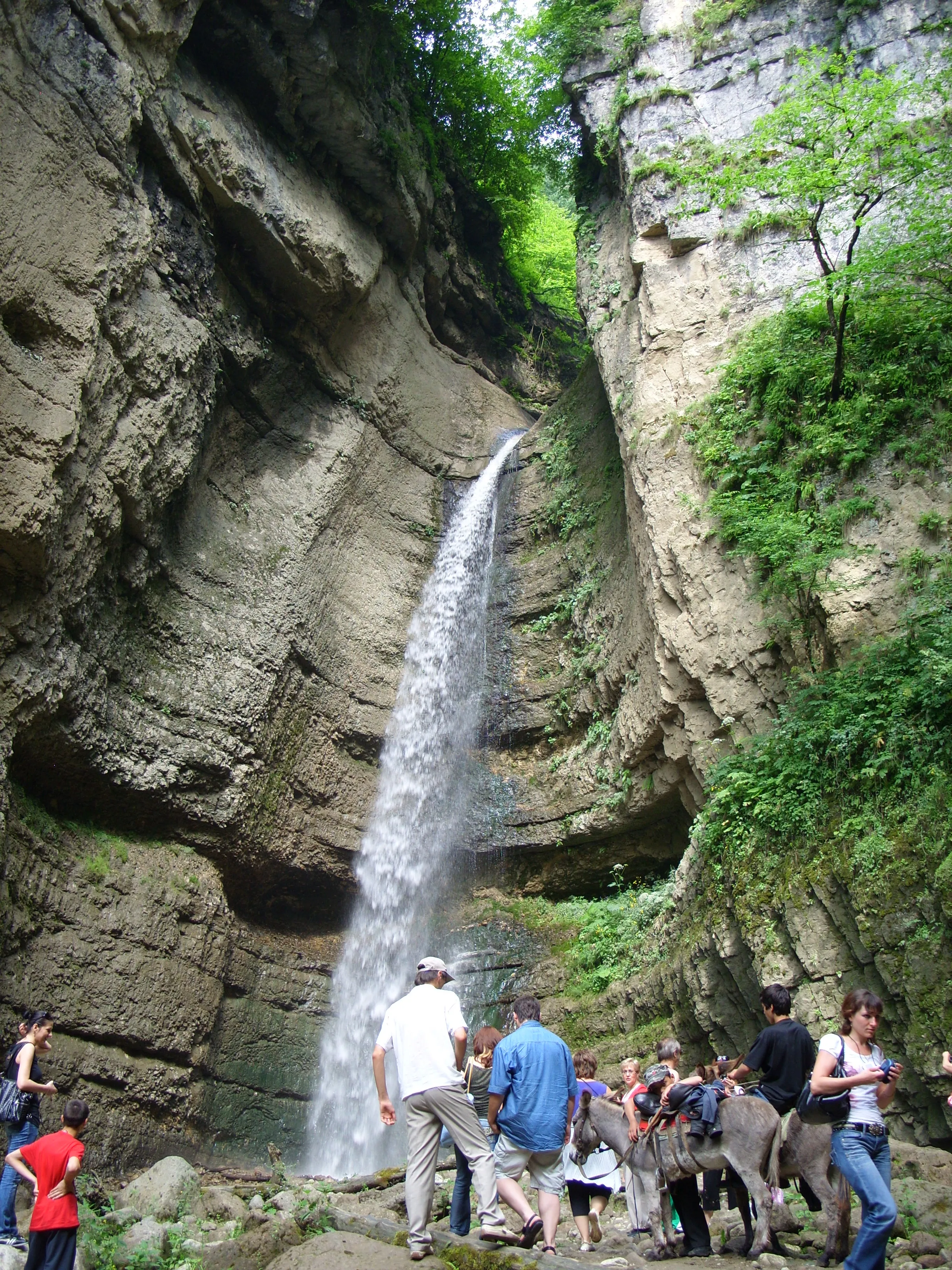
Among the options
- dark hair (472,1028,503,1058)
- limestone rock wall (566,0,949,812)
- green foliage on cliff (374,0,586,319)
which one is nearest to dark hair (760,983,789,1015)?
dark hair (472,1028,503,1058)

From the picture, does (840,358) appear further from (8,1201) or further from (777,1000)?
(8,1201)

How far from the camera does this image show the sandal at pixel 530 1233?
167 inches

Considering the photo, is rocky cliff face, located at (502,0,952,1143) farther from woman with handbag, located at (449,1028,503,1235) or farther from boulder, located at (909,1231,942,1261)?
woman with handbag, located at (449,1028,503,1235)

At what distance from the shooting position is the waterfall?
1121cm

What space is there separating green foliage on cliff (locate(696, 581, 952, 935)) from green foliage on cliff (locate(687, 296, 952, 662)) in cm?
100

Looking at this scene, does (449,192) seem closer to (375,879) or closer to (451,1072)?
(375,879)

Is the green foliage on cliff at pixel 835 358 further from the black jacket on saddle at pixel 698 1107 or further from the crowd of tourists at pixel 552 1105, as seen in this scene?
the black jacket on saddle at pixel 698 1107

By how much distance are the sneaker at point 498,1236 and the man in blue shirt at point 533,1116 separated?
121 millimetres

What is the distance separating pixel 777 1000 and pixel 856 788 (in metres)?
3.26

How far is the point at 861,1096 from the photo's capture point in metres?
3.96

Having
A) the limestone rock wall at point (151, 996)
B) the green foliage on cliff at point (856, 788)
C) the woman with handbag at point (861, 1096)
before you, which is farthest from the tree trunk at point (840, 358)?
the limestone rock wall at point (151, 996)

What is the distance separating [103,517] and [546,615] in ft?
25.0

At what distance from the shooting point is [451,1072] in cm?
444

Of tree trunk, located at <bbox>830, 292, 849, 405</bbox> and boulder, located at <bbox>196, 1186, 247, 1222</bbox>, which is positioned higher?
tree trunk, located at <bbox>830, 292, 849, 405</bbox>
